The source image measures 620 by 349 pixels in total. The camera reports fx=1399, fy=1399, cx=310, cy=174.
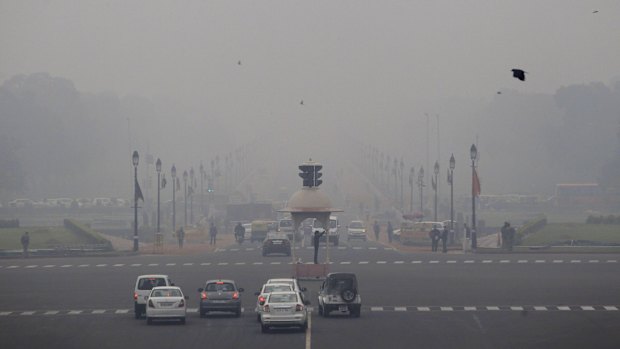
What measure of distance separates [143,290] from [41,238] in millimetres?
44780

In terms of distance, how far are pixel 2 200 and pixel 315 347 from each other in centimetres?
15637

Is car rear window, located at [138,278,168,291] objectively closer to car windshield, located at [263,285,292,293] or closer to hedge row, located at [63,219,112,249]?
car windshield, located at [263,285,292,293]

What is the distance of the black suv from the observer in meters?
46.1

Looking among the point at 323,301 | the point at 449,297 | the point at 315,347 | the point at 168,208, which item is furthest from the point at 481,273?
the point at 168,208

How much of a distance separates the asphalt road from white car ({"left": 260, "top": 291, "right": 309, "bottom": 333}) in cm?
43

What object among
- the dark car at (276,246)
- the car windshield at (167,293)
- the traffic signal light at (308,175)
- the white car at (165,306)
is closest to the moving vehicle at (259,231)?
the dark car at (276,246)

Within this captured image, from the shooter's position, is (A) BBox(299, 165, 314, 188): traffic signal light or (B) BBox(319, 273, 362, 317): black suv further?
(A) BBox(299, 165, 314, 188): traffic signal light

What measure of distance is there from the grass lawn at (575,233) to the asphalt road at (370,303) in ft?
38.9

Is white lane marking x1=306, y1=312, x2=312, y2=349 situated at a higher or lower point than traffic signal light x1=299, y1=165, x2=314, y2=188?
lower

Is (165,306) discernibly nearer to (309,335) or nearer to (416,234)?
(309,335)

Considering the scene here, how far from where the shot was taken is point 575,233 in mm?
91125

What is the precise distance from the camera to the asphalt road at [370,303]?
39.8m

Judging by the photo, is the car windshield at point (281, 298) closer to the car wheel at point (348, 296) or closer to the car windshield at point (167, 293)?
the car windshield at point (167, 293)

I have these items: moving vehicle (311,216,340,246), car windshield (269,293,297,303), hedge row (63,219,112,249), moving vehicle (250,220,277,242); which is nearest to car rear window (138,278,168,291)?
car windshield (269,293,297,303)
